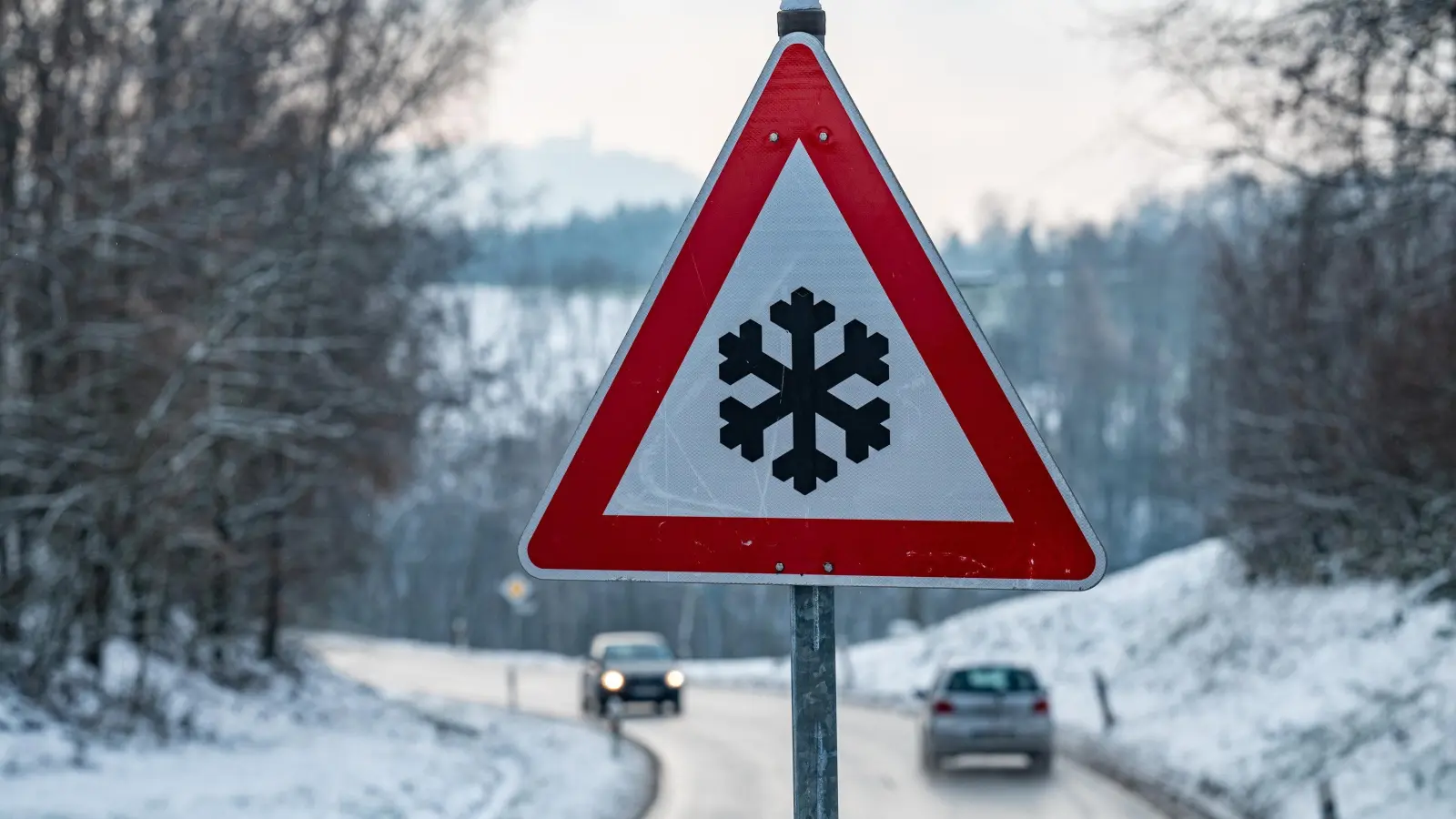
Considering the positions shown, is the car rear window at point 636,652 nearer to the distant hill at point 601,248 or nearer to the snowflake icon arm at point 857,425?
the snowflake icon arm at point 857,425

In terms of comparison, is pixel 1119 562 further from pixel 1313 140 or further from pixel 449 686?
pixel 1313 140

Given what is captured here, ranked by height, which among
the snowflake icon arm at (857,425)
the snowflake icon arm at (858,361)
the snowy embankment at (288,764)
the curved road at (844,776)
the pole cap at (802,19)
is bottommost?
the curved road at (844,776)

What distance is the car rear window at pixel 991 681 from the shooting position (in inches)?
778

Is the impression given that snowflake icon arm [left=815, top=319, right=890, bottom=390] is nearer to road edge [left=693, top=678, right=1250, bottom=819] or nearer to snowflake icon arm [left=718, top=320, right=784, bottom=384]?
snowflake icon arm [left=718, top=320, right=784, bottom=384]

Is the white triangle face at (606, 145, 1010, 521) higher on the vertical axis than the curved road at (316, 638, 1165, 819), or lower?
higher

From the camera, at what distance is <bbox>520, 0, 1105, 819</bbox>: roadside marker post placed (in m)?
2.96

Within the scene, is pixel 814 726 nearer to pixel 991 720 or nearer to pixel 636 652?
pixel 991 720

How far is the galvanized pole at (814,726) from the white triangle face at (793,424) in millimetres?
263

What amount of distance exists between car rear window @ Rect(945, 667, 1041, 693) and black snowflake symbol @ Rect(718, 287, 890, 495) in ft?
56.4

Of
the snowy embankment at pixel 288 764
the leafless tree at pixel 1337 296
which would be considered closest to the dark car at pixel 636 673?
the snowy embankment at pixel 288 764

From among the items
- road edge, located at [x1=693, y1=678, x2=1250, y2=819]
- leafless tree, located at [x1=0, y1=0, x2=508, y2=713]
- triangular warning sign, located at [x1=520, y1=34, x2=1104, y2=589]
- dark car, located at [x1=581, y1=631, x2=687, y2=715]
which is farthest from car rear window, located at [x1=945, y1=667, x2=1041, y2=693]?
triangular warning sign, located at [x1=520, y1=34, x2=1104, y2=589]

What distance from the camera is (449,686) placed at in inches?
1630

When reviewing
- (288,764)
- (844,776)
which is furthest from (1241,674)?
(288,764)

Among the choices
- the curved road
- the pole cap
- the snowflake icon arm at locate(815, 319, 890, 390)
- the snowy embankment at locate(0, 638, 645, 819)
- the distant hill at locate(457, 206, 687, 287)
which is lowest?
the curved road
